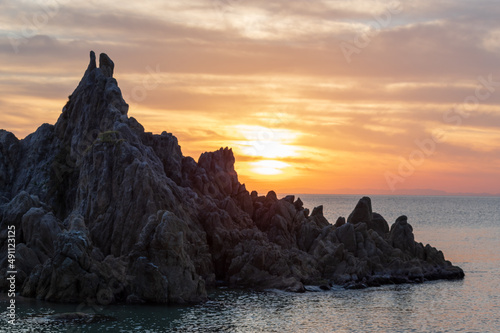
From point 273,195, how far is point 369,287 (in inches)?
1316

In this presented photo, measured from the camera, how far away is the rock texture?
3246 inches

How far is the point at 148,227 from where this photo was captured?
282ft

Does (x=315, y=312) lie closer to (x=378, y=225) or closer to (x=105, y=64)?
(x=378, y=225)

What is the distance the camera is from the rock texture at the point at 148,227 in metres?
82.4

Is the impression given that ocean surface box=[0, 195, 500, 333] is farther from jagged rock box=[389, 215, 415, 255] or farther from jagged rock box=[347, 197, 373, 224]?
jagged rock box=[347, 197, 373, 224]

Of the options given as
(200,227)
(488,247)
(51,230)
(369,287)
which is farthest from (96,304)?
(488,247)

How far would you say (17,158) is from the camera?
127688 millimetres

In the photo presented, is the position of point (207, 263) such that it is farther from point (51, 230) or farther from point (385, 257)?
point (385, 257)
